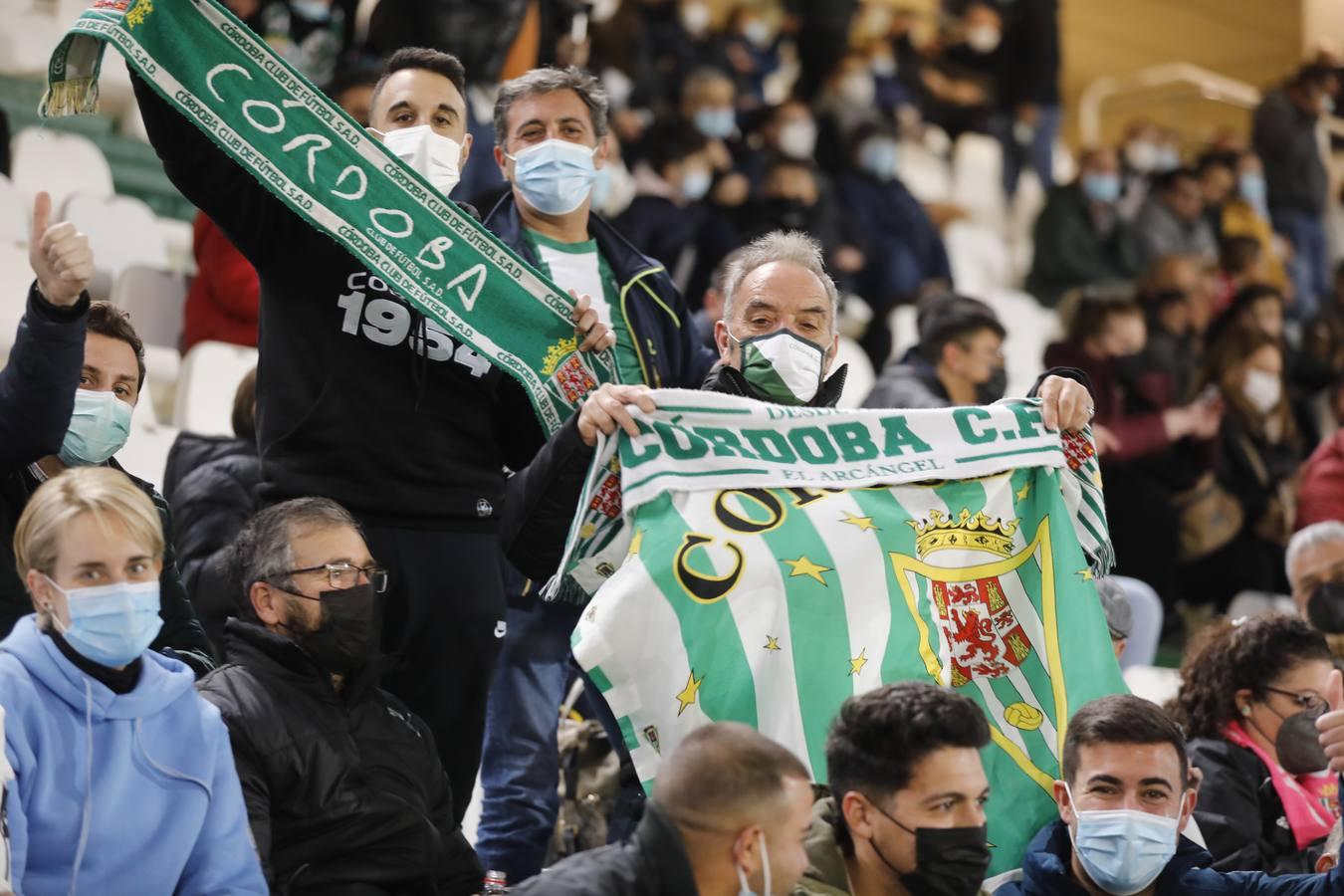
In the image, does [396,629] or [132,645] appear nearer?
[132,645]

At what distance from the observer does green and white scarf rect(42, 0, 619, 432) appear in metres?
3.86

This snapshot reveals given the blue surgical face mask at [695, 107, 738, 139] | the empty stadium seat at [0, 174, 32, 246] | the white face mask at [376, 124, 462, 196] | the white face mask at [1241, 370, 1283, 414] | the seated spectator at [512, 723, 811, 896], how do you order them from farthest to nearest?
1. the blue surgical face mask at [695, 107, 738, 139]
2. the white face mask at [1241, 370, 1283, 414]
3. the empty stadium seat at [0, 174, 32, 246]
4. the white face mask at [376, 124, 462, 196]
5. the seated spectator at [512, 723, 811, 896]

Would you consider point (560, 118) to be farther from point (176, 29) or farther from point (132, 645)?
point (132, 645)

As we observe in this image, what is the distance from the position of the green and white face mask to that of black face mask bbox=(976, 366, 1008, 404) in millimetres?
2165

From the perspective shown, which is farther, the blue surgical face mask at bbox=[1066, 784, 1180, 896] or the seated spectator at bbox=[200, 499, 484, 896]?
the blue surgical face mask at bbox=[1066, 784, 1180, 896]

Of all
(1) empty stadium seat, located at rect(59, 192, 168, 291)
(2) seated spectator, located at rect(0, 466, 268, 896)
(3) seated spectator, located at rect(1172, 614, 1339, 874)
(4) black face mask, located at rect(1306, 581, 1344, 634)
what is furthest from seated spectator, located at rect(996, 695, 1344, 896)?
(1) empty stadium seat, located at rect(59, 192, 168, 291)

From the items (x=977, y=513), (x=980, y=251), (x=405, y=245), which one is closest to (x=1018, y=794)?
(x=977, y=513)

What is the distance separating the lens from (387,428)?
3982mm

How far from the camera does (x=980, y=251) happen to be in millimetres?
11953

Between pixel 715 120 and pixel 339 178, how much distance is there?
593cm

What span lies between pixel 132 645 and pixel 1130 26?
49.5 ft

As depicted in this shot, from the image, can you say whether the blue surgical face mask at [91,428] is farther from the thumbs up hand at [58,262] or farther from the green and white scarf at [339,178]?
the green and white scarf at [339,178]

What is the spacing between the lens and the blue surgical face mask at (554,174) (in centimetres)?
452

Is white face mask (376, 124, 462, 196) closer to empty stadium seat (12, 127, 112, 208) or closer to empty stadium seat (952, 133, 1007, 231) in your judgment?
empty stadium seat (12, 127, 112, 208)
